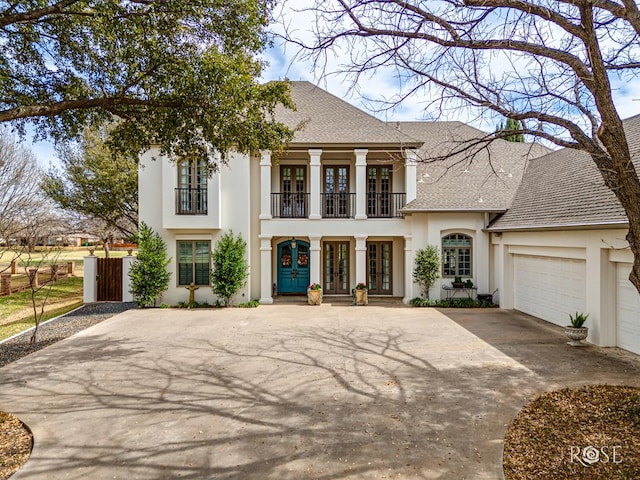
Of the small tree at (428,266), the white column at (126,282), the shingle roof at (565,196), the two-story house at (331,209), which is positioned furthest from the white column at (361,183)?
the white column at (126,282)

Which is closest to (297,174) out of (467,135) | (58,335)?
(467,135)

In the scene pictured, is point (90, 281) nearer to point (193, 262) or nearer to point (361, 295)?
point (193, 262)

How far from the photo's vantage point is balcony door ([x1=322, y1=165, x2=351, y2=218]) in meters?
16.9

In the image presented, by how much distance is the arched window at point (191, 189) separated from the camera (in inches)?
591

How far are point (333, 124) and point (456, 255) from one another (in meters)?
7.57

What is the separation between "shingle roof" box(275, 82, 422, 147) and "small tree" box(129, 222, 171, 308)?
22.1ft

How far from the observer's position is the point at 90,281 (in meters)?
16.0

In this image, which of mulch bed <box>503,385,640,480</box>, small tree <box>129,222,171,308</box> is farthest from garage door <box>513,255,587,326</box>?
small tree <box>129,222,171,308</box>

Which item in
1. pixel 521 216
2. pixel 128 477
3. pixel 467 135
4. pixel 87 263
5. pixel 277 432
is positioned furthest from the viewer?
pixel 467 135

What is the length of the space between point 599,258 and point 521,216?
14.2 ft

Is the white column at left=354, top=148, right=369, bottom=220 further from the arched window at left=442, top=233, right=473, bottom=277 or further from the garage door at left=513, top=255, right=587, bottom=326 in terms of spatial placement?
the garage door at left=513, top=255, right=587, bottom=326

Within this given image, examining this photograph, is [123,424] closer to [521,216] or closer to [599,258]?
[599,258]

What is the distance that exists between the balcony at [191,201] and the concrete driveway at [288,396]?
5104 mm

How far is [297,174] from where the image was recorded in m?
17.3
